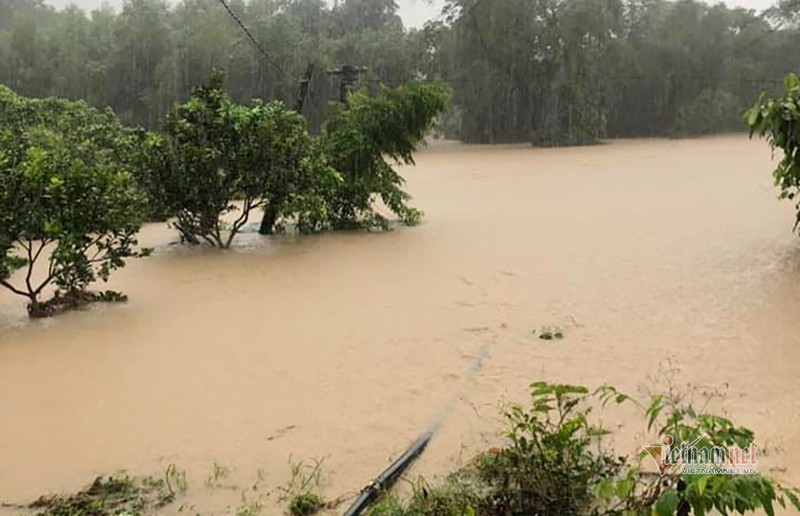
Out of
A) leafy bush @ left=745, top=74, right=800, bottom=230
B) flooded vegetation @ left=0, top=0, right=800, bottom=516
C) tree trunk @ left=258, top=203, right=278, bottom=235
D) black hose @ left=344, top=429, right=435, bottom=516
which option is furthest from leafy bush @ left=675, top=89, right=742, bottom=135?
black hose @ left=344, top=429, right=435, bottom=516

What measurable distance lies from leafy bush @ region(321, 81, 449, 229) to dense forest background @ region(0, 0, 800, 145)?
10.7 meters

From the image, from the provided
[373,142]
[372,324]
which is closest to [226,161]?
[373,142]

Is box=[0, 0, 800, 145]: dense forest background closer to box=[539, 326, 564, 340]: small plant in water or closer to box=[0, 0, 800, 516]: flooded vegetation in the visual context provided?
box=[0, 0, 800, 516]: flooded vegetation

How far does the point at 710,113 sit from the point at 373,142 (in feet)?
59.0

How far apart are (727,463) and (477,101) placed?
71.2 ft

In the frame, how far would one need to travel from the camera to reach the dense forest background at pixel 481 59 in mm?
19656

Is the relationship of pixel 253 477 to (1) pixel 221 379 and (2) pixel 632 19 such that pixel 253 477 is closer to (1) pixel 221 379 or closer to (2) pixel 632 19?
(1) pixel 221 379

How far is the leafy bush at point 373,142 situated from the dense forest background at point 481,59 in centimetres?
1069

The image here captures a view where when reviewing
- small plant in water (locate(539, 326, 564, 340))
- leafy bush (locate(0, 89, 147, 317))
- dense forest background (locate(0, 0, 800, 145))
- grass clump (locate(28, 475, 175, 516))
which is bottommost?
small plant in water (locate(539, 326, 564, 340))

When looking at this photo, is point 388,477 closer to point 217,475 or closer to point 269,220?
point 217,475

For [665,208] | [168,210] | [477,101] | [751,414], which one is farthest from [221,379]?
[477,101]

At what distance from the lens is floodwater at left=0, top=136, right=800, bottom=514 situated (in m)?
3.08

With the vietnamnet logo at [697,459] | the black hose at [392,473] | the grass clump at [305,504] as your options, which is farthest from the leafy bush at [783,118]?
the grass clump at [305,504]

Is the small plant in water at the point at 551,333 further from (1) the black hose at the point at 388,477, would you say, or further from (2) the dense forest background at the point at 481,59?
(2) the dense forest background at the point at 481,59
